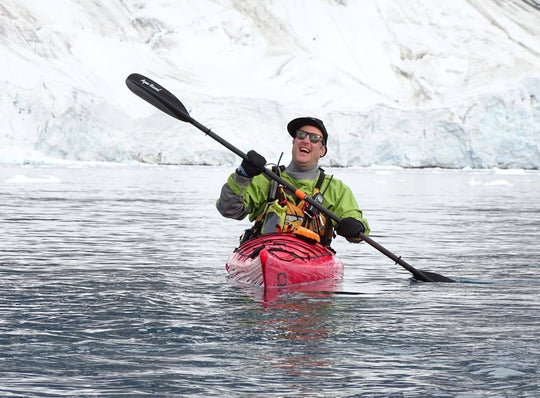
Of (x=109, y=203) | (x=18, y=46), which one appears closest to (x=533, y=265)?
(x=109, y=203)

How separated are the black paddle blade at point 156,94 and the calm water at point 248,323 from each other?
128 cm

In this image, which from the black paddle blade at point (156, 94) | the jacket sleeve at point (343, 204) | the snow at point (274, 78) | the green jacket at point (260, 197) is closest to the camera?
the green jacket at point (260, 197)

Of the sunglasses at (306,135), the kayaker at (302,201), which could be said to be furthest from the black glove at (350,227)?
the sunglasses at (306,135)

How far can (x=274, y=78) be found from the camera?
5050 centimetres

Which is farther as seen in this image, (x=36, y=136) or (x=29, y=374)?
(x=36, y=136)

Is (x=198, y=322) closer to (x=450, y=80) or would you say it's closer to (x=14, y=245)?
(x=14, y=245)

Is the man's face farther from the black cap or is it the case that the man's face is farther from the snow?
the snow

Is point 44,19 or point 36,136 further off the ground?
point 44,19

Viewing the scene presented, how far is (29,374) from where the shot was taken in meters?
3.46

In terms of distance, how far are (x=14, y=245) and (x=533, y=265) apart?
4979 millimetres

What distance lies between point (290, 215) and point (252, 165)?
2.45 feet

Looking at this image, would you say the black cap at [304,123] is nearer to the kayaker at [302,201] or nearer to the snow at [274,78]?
the kayaker at [302,201]

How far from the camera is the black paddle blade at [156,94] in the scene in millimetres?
6871

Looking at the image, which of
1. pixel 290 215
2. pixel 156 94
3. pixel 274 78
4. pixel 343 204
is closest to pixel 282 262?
pixel 290 215
